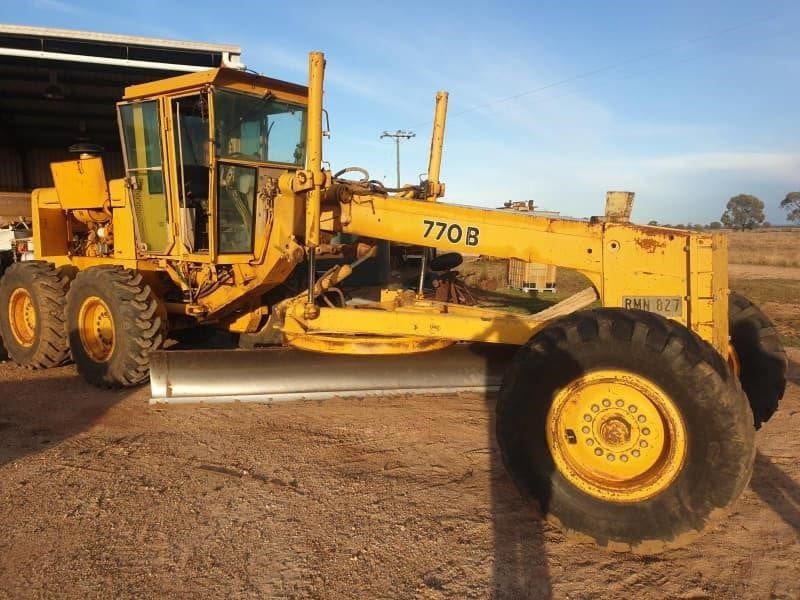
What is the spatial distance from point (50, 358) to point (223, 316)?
1976 mm

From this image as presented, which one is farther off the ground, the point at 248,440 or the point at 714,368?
the point at 714,368

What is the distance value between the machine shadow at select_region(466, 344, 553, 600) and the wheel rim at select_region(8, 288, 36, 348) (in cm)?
574

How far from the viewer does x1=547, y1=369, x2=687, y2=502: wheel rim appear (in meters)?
3.15

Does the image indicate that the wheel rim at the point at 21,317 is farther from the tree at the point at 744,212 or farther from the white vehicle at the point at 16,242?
the tree at the point at 744,212

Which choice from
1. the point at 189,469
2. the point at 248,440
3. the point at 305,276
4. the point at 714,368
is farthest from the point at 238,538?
the point at 305,276

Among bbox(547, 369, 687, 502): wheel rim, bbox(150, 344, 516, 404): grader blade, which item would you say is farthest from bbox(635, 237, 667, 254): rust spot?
bbox(150, 344, 516, 404): grader blade

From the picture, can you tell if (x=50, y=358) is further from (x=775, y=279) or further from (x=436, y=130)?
(x=775, y=279)

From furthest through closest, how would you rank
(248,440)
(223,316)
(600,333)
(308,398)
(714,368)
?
(223,316) → (308,398) → (248,440) → (600,333) → (714,368)

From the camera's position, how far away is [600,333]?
10.5 ft

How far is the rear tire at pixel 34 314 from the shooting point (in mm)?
6773

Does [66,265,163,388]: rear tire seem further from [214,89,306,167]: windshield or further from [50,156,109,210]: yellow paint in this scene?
[214,89,306,167]: windshield

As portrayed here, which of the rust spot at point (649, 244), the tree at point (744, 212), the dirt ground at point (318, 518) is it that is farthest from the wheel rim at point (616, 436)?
the tree at point (744, 212)

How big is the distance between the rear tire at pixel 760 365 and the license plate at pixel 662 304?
116cm

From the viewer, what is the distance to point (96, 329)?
637 centimetres
